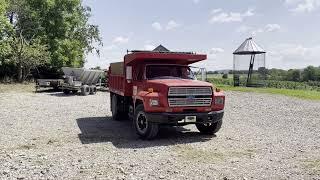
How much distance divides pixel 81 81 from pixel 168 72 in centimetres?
1760

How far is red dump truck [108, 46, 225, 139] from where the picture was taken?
33.9 ft

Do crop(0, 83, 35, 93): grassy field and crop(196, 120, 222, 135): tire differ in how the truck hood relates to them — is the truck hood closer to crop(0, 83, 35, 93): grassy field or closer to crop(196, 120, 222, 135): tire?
crop(196, 120, 222, 135): tire

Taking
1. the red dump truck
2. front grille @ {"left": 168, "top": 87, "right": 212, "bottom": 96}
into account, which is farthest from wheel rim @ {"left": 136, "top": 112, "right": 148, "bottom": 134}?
front grille @ {"left": 168, "top": 87, "right": 212, "bottom": 96}

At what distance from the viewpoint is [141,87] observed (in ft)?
37.8

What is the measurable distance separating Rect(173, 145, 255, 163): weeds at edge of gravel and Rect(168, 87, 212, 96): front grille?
162cm

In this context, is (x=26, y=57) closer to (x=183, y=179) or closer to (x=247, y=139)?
(x=247, y=139)

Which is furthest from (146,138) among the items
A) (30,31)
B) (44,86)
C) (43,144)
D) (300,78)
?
(300,78)

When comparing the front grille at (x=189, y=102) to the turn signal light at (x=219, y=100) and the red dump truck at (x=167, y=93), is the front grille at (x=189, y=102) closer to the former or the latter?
the red dump truck at (x=167, y=93)

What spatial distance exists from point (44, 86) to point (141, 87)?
2006 centimetres

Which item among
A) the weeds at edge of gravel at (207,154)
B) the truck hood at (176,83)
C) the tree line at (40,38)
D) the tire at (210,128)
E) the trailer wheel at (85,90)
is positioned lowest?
the weeds at edge of gravel at (207,154)

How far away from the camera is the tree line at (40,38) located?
34844mm

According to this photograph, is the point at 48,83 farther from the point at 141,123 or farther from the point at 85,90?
the point at 141,123

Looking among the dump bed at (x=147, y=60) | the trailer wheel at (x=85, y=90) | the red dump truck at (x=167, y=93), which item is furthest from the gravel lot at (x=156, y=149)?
the trailer wheel at (x=85, y=90)

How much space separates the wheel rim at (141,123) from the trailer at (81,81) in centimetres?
1587
